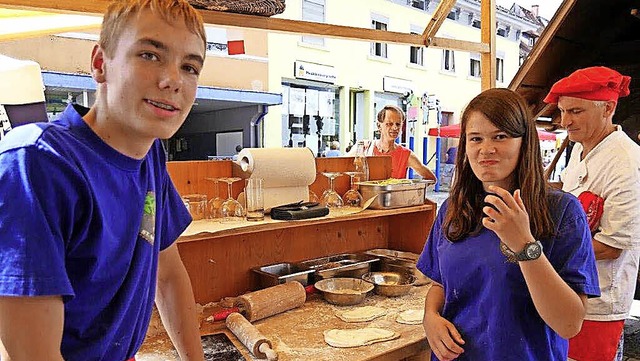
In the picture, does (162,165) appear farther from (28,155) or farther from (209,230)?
(209,230)

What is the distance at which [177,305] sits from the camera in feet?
4.34

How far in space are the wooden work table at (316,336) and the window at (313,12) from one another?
1012 cm

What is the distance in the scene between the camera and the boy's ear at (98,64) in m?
0.94

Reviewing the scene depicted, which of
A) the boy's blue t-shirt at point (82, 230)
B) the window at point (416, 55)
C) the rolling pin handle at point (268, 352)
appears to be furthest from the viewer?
the window at point (416, 55)

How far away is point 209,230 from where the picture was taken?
1.96 m

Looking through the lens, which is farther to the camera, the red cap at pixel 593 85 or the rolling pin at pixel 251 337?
the red cap at pixel 593 85

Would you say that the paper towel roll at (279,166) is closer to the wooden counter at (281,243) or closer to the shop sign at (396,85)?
the wooden counter at (281,243)

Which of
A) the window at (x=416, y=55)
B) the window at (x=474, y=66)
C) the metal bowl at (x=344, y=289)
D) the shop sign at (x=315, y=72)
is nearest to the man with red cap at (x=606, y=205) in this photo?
the metal bowl at (x=344, y=289)

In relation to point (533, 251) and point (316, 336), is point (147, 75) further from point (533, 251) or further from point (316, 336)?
point (316, 336)

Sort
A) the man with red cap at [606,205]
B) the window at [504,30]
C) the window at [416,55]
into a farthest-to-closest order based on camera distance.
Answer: the window at [504,30] < the window at [416,55] < the man with red cap at [606,205]

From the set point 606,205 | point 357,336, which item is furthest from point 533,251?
point 606,205

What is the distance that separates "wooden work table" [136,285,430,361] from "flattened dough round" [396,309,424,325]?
28mm

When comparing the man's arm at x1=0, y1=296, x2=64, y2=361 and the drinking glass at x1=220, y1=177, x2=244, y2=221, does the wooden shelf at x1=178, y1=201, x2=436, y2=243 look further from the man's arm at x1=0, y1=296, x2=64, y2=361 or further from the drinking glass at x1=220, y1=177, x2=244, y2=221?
the man's arm at x1=0, y1=296, x2=64, y2=361

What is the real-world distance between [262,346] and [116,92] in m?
1.14
